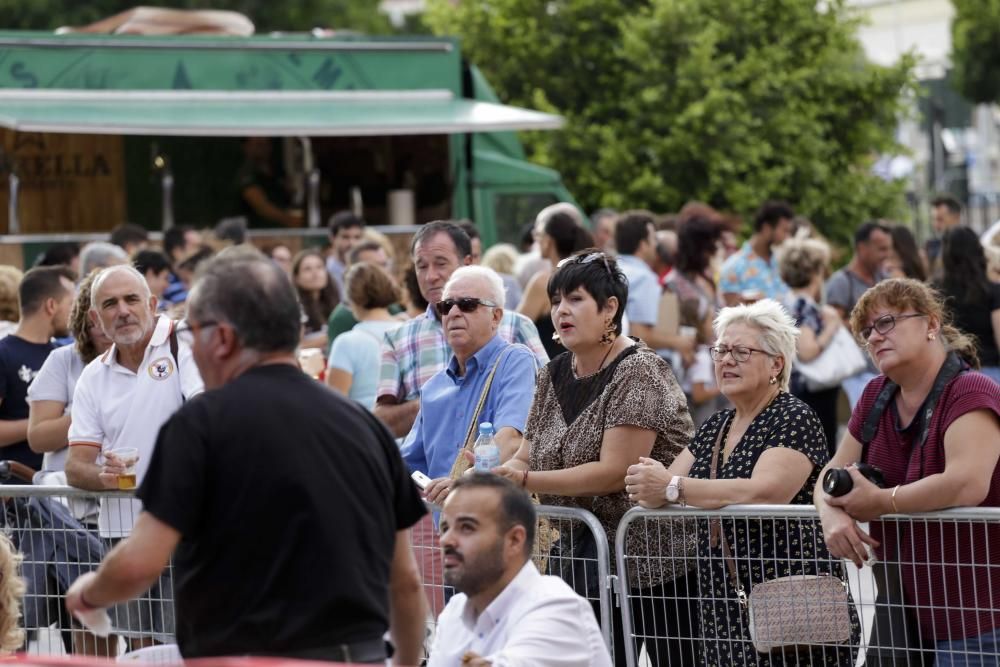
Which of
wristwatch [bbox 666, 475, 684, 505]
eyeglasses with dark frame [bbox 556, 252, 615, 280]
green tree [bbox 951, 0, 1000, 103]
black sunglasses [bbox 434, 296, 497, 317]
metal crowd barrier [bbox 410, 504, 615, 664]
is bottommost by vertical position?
metal crowd barrier [bbox 410, 504, 615, 664]

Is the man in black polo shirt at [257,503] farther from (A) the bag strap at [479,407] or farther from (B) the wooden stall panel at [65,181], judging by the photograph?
(B) the wooden stall panel at [65,181]

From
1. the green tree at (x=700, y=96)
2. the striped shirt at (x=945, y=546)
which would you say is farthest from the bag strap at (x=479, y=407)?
the green tree at (x=700, y=96)

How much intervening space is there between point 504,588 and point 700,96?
658 inches

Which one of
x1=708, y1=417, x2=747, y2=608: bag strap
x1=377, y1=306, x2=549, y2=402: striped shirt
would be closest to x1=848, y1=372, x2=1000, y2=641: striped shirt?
x1=708, y1=417, x2=747, y2=608: bag strap

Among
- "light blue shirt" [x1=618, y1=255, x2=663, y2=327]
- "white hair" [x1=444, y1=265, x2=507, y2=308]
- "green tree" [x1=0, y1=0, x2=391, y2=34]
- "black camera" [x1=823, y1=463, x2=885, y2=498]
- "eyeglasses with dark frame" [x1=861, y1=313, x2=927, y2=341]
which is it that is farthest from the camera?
"green tree" [x1=0, y1=0, x2=391, y2=34]

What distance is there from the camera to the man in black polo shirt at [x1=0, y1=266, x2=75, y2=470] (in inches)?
317

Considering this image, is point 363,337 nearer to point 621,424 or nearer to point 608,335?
point 608,335

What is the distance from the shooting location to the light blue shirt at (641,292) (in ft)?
35.9

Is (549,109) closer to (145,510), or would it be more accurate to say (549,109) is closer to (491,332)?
(491,332)

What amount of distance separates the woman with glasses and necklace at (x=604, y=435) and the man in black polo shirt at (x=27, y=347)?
9.49 ft

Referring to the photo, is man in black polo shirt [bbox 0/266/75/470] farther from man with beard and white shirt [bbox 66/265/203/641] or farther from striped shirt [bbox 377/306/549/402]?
striped shirt [bbox 377/306/549/402]

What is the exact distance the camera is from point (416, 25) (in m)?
40.2

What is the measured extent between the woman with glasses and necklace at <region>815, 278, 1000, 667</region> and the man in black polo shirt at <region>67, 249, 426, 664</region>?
1.95 metres

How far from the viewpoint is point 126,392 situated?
677cm
